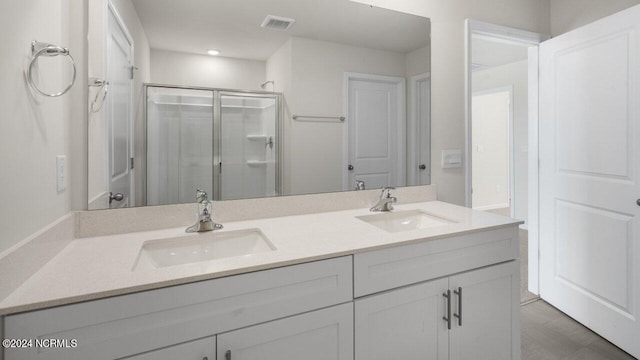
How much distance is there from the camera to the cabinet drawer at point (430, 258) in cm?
108

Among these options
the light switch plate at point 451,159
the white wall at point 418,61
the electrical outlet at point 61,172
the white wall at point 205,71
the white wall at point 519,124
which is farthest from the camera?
the white wall at point 519,124

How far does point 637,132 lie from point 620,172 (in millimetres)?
230

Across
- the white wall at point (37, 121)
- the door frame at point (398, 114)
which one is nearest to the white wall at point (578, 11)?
the door frame at point (398, 114)

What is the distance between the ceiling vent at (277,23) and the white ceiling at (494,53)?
261 centimetres

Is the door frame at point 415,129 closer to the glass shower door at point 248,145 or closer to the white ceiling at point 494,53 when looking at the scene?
the glass shower door at point 248,145

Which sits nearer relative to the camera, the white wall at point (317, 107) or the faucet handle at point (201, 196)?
the faucet handle at point (201, 196)

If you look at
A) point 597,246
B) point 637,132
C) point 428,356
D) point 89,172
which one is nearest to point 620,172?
point 637,132

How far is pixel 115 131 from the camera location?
1.29 metres

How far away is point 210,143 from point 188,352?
861 mm

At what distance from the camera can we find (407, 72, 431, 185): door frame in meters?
1.88

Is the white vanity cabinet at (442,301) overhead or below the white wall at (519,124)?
below

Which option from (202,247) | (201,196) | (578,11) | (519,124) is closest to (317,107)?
(201,196)

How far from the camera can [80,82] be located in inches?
46.9

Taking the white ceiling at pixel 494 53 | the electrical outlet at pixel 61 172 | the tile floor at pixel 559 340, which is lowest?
the tile floor at pixel 559 340
